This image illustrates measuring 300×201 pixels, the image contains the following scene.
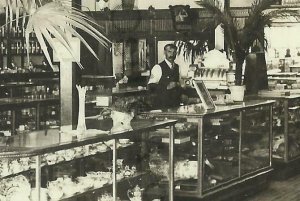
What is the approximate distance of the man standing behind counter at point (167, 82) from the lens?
7953 mm

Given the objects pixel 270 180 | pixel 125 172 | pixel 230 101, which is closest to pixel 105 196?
pixel 125 172

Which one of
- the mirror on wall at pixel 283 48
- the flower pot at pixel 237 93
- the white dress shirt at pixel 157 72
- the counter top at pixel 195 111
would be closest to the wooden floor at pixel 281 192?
the counter top at pixel 195 111

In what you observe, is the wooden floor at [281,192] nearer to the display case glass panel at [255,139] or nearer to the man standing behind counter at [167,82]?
the display case glass panel at [255,139]

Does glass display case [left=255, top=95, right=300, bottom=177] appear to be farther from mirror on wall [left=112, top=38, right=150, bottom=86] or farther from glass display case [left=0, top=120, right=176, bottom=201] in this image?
mirror on wall [left=112, top=38, right=150, bottom=86]

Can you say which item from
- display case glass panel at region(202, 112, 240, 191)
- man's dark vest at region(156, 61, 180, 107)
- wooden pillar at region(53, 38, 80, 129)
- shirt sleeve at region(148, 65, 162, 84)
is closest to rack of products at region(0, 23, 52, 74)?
shirt sleeve at region(148, 65, 162, 84)

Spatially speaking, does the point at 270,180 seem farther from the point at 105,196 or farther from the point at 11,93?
the point at 11,93

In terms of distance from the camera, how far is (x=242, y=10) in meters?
9.34

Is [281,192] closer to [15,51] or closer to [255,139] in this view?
[255,139]

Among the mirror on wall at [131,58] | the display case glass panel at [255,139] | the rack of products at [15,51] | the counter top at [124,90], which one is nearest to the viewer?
the display case glass panel at [255,139]

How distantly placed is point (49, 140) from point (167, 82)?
387cm

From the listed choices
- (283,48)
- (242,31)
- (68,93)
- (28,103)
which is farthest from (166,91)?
(283,48)

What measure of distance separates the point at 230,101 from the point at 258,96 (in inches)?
43.1

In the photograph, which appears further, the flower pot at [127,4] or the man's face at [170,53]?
the flower pot at [127,4]

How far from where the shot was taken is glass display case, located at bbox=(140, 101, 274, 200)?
19.6 feet
